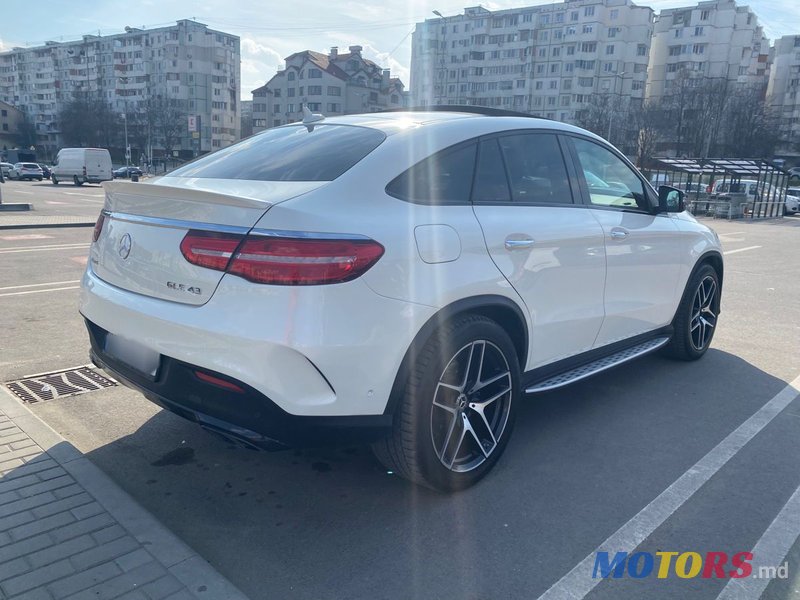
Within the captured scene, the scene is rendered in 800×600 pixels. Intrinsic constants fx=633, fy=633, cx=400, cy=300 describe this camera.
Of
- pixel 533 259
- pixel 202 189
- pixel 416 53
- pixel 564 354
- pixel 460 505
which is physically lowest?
pixel 460 505

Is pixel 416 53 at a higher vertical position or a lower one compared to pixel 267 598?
higher

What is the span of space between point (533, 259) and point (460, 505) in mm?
1319

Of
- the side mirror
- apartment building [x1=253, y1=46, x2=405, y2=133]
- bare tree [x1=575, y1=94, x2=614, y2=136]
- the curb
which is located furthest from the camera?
apartment building [x1=253, y1=46, x2=405, y2=133]

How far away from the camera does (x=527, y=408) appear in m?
4.41

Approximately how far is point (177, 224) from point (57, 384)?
240 centimetres

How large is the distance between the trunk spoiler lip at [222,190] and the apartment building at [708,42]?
94335 millimetres

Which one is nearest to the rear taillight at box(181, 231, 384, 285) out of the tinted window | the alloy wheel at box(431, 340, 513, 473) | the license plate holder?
the license plate holder

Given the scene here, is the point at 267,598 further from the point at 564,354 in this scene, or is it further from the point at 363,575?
the point at 564,354

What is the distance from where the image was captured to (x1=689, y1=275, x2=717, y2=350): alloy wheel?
5395mm

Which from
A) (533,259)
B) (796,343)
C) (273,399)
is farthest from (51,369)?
(796,343)

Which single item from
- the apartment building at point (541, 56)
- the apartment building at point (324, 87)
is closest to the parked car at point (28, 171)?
the apartment building at point (324, 87)

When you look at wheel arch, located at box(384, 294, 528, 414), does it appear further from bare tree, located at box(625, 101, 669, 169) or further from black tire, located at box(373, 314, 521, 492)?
bare tree, located at box(625, 101, 669, 169)

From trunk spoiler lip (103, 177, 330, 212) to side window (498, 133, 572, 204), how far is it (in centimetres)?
124

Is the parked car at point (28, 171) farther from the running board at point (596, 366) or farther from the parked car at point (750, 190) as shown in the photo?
the running board at point (596, 366)
